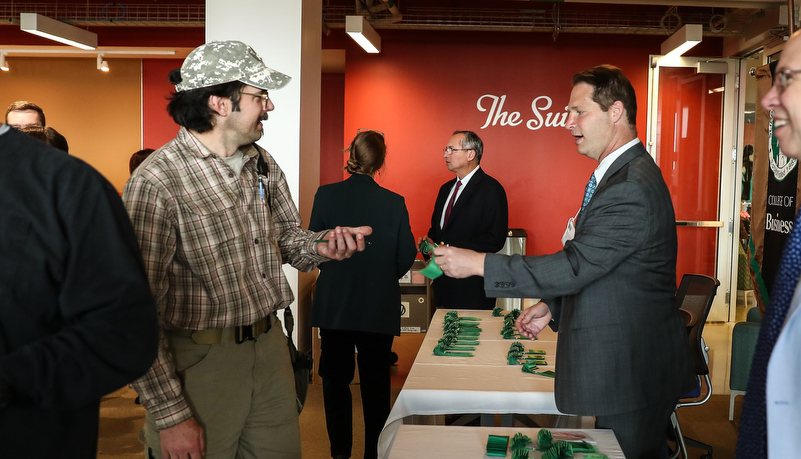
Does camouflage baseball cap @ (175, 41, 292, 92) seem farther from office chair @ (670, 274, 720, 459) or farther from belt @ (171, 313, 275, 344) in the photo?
office chair @ (670, 274, 720, 459)

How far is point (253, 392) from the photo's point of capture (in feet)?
6.90

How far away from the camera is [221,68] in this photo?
2.07 meters

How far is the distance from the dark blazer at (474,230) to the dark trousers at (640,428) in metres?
2.49

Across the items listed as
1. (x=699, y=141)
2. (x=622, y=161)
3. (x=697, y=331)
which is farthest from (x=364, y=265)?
(x=699, y=141)

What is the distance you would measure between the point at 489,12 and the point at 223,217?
20.7 ft

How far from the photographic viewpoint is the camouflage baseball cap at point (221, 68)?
206cm

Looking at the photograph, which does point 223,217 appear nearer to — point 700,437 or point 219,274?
point 219,274

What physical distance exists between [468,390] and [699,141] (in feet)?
21.3

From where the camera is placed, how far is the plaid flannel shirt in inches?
72.1

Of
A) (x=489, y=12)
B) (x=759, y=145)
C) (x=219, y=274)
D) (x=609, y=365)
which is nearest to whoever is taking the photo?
(x=219, y=274)

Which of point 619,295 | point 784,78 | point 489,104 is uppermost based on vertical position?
point 489,104

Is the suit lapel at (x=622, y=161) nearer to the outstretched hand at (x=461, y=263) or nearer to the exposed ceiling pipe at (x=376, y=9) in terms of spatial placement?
the outstretched hand at (x=461, y=263)

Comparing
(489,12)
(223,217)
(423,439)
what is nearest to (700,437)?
(423,439)

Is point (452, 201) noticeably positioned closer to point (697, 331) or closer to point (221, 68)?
point (697, 331)
